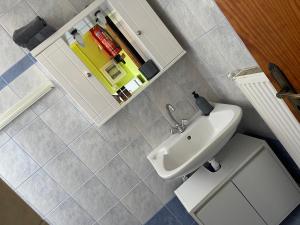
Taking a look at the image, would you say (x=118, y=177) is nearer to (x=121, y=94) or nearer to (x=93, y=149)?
(x=93, y=149)

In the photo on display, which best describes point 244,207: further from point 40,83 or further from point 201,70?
point 40,83

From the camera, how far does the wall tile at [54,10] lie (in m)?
1.83

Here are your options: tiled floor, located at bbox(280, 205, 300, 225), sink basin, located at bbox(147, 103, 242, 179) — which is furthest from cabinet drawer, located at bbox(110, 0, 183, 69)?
tiled floor, located at bbox(280, 205, 300, 225)

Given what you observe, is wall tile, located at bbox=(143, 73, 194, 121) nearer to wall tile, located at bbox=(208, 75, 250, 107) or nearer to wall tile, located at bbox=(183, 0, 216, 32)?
wall tile, located at bbox=(208, 75, 250, 107)

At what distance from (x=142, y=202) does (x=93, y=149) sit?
52 centimetres

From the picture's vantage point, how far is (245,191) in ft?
6.25

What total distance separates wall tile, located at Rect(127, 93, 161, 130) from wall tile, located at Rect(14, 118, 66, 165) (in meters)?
0.48

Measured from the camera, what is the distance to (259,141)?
194 cm

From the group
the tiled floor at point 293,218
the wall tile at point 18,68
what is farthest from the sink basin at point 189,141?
the wall tile at point 18,68

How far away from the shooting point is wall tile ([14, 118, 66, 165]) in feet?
6.31

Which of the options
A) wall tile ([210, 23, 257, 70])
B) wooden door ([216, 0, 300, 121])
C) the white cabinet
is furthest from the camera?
the white cabinet

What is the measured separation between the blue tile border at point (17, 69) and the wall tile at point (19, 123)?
20 centimetres

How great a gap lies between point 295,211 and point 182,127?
905 millimetres

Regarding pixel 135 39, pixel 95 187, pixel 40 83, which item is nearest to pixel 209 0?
pixel 135 39
